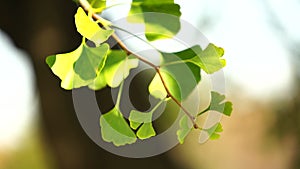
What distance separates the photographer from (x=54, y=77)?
3.33 feet

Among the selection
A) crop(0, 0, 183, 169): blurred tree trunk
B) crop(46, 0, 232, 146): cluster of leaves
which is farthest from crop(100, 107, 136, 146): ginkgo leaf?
crop(0, 0, 183, 169): blurred tree trunk

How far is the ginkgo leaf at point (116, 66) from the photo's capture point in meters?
0.24

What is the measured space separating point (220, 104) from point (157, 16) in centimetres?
6

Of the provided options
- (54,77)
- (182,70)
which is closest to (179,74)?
(182,70)

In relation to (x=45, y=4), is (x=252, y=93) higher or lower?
lower

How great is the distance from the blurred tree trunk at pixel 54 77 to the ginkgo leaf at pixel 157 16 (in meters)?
0.77

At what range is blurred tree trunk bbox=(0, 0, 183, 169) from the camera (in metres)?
1.02

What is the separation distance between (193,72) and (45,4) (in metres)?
0.83

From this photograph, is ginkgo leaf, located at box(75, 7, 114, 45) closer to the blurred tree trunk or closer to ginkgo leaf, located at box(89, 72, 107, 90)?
ginkgo leaf, located at box(89, 72, 107, 90)

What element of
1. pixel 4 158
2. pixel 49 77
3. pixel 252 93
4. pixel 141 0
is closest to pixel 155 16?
pixel 141 0

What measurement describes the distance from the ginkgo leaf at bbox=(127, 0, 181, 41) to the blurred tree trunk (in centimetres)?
77

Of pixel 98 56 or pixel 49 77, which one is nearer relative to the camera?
pixel 98 56

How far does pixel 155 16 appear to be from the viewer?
0.81 ft

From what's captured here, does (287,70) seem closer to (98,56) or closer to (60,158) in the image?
(60,158)
